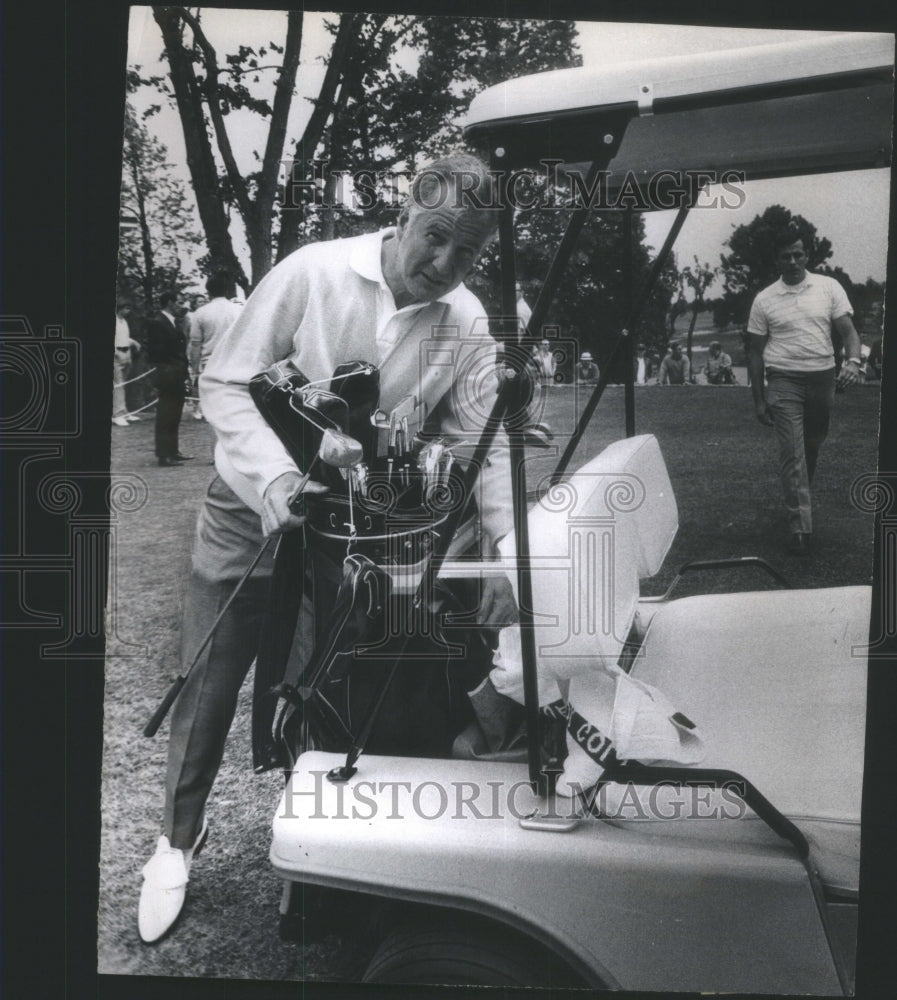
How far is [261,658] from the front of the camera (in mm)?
2076

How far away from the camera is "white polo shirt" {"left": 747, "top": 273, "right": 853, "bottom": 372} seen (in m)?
2.08

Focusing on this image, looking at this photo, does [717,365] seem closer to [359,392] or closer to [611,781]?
[359,392]

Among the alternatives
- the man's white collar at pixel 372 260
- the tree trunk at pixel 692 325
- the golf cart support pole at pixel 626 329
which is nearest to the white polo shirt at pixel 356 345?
the man's white collar at pixel 372 260

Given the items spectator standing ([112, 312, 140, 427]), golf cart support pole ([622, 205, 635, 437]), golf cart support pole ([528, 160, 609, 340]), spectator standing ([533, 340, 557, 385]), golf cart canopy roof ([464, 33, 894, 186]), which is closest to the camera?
golf cart canopy roof ([464, 33, 894, 186])

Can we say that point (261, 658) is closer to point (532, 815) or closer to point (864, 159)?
point (532, 815)

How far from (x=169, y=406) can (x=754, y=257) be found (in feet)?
4.65

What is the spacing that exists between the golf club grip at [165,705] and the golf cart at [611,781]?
0.36 meters

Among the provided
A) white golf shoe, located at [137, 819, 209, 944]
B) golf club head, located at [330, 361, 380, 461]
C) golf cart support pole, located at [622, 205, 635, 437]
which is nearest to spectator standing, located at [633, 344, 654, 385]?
golf cart support pole, located at [622, 205, 635, 437]

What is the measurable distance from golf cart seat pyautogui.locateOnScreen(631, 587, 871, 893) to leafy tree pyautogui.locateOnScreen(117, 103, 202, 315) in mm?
1468

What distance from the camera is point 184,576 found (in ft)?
6.87

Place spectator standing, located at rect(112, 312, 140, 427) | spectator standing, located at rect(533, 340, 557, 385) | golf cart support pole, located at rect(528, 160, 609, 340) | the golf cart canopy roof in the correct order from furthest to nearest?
spectator standing, located at rect(112, 312, 140, 427), spectator standing, located at rect(533, 340, 557, 385), golf cart support pole, located at rect(528, 160, 609, 340), the golf cart canopy roof

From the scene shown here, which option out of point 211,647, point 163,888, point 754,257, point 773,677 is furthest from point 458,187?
point 163,888

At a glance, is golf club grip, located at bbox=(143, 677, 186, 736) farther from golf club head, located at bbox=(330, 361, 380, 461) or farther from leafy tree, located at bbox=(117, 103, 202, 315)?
leafy tree, located at bbox=(117, 103, 202, 315)

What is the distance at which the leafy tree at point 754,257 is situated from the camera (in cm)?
204
